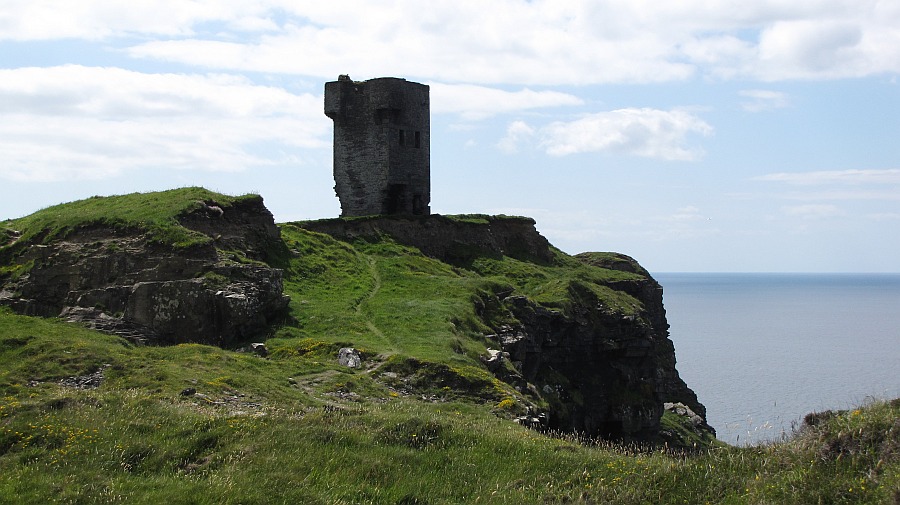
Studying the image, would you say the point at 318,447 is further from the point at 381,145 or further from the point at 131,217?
the point at 381,145

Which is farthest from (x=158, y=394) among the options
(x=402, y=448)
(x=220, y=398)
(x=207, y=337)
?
(x=207, y=337)

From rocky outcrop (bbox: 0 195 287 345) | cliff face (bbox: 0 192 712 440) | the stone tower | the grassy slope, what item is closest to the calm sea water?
cliff face (bbox: 0 192 712 440)

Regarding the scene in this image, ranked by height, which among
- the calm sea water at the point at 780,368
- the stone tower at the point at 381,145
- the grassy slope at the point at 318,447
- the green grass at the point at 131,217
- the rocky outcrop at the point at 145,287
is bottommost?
the calm sea water at the point at 780,368

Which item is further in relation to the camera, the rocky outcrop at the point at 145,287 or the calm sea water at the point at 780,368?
the calm sea water at the point at 780,368

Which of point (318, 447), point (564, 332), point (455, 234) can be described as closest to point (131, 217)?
point (318, 447)

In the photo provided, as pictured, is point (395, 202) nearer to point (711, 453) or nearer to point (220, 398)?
point (220, 398)

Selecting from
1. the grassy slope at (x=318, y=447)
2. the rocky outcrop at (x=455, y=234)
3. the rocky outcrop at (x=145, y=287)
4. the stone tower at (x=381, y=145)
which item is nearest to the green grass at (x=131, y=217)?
the rocky outcrop at (x=145, y=287)

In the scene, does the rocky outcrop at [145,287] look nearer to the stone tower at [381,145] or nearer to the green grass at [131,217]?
the green grass at [131,217]

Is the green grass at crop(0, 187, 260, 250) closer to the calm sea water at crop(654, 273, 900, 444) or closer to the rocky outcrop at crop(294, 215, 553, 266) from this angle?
the rocky outcrop at crop(294, 215, 553, 266)

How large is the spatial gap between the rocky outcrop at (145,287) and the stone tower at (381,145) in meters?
24.3

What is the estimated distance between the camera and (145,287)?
1254 inches

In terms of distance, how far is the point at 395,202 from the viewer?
197 ft

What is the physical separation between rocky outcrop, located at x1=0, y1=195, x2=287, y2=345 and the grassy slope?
3.48 m

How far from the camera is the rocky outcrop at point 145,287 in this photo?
31.6 metres
